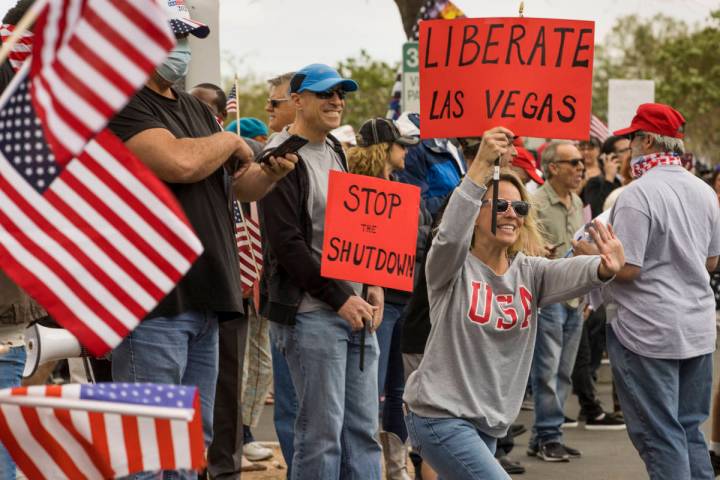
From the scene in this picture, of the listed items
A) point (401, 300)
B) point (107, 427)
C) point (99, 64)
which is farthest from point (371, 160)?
point (99, 64)

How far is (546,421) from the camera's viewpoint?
29.5 feet

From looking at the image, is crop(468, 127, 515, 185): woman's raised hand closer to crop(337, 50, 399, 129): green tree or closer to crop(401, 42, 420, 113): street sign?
crop(401, 42, 420, 113): street sign

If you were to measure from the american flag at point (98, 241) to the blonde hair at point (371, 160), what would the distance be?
3.80 metres

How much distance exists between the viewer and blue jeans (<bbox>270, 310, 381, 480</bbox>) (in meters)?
5.98

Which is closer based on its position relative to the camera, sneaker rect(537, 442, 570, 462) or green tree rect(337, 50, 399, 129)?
sneaker rect(537, 442, 570, 462)

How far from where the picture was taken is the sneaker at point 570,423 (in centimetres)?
1052

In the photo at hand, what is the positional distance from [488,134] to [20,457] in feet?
8.00

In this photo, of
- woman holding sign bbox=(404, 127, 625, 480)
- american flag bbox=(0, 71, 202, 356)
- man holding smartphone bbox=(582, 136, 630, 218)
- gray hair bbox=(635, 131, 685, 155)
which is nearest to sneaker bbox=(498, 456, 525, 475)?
gray hair bbox=(635, 131, 685, 155)

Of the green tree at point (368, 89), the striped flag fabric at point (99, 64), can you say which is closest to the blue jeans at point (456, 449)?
the striped flag fabric at point (99, 64)

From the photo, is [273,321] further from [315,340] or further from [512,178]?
[512,178]

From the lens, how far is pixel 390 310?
7461 millimetres

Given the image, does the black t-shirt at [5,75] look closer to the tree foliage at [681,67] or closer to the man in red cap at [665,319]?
the man in red cap at [665,319]

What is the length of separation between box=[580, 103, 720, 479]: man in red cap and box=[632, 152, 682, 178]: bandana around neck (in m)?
0.01

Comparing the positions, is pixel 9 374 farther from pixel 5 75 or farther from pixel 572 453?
pixel 572 453
